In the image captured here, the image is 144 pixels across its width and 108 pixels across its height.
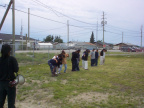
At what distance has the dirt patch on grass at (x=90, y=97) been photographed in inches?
219

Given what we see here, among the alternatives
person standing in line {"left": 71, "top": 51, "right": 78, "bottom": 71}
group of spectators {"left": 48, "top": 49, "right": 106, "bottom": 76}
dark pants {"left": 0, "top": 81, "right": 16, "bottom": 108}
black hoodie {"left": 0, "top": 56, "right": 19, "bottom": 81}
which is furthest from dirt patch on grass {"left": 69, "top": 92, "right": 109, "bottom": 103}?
person standing in line {"left": 71, "top": 51, "right": 78, "bottom": 71}

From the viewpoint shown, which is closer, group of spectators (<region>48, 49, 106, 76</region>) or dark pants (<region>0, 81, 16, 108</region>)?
dark pants (<region>0, 81, 16, 108</region>)

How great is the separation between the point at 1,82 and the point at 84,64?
31.5 ft

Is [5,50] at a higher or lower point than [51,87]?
higher

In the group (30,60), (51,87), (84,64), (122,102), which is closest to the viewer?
(122,102)

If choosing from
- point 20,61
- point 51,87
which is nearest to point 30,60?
point 20,61

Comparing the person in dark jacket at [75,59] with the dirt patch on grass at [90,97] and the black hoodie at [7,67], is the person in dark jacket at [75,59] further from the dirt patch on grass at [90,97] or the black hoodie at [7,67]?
the black hoodie at [7,67]

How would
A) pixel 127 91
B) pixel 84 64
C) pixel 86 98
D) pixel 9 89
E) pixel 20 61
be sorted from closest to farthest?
pixel 9 89 → pixel 86 98 → pixel 127 91 → pixel 84 64 → pixel 20 61

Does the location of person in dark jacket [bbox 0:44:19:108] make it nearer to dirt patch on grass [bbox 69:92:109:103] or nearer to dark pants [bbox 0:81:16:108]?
dark pants [bbox 0:81:16:108]

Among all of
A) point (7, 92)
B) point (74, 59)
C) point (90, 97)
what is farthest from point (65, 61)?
point (7, 92)

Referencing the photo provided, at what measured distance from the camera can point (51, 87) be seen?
726 centimetres

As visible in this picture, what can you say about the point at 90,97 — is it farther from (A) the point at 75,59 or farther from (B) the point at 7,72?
(A) the point at 75,59

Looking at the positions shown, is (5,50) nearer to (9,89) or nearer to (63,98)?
(9,89)

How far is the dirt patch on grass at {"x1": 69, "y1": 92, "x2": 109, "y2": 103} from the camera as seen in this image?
18.3ft
